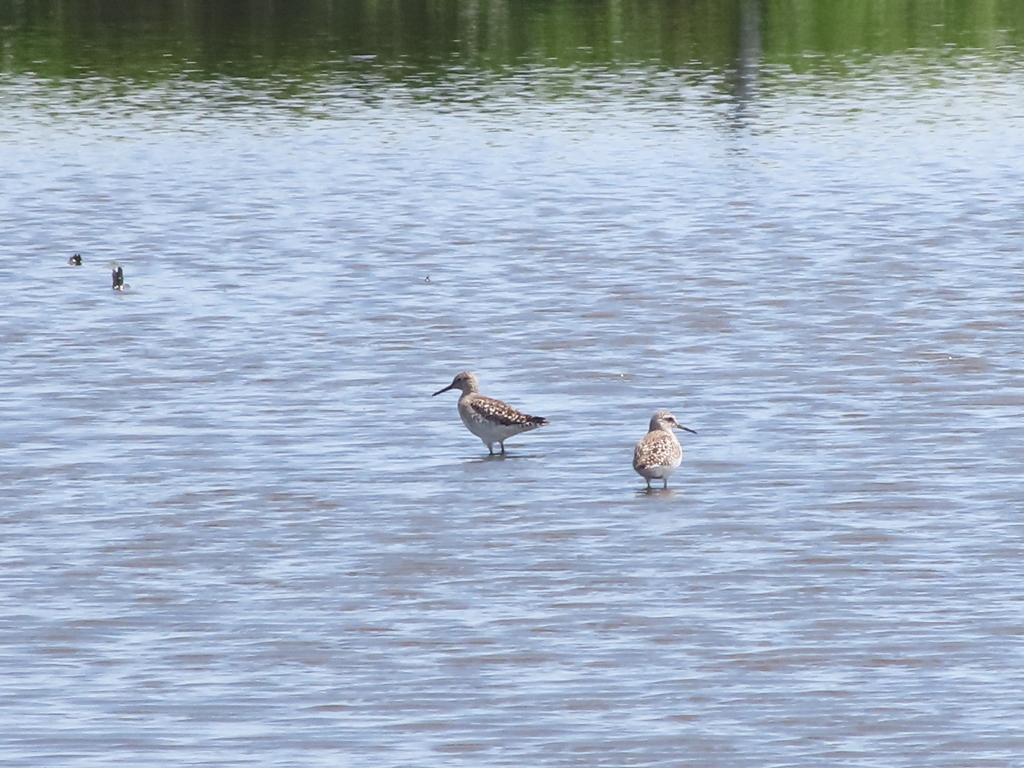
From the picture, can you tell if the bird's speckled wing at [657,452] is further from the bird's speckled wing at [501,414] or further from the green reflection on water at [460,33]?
the green reflection on water at [460,33]

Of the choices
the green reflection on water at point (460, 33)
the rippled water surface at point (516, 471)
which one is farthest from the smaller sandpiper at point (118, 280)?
the green reflection on water at point (460, 33)

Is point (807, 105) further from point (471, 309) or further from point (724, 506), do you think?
point (724, 506)

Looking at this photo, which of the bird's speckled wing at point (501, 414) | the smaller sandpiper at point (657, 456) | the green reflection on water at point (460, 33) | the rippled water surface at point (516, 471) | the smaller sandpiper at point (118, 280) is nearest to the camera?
the rippled water surface at point (516, 471)

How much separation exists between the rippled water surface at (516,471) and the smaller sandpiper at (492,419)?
230 millimetres

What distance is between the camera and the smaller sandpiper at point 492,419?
1567 centimetres

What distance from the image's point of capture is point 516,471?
50.8 ft

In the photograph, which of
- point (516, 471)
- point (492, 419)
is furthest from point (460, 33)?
point (516, 471)

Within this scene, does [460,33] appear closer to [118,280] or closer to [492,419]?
[118,280]

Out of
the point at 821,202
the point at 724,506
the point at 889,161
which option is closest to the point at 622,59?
the point at 889,161

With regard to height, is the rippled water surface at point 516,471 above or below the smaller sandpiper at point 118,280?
below

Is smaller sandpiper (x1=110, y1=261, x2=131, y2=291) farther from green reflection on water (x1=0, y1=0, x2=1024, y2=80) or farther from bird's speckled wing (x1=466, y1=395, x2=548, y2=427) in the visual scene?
green reflection on water (x1=0, y1=0, x2=1024, y2=80)

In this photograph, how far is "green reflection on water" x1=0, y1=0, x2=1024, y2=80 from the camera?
46.4m

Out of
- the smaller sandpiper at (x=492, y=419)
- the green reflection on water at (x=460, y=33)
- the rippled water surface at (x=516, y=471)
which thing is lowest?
the rippled water surface at (x=516, y=471)

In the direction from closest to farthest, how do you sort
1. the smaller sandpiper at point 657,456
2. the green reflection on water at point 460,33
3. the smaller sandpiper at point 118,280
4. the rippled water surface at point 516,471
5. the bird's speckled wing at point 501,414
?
the rippled water surface at point 516,471 < the smaller sandpiper at point 657,456 < the bird's speckled wing at point 501,414 < the smaller sandpiper at point 118,280 < the green reflection on water at point 460,33
